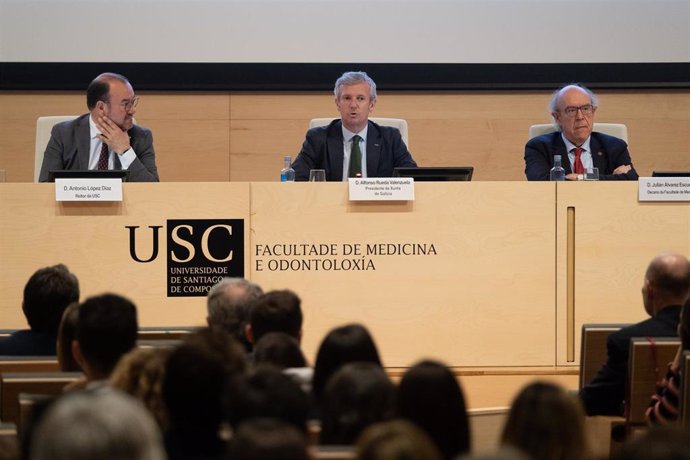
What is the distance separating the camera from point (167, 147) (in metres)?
8.72

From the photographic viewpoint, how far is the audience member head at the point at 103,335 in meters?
3.26

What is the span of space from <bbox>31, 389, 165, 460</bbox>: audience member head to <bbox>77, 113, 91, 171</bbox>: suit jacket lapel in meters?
4.84

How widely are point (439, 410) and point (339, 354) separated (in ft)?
1.89

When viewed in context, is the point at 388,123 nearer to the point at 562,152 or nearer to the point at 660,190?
the point at 562,152

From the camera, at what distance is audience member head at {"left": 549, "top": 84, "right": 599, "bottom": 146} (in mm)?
6848

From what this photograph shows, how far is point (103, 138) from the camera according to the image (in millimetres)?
6527

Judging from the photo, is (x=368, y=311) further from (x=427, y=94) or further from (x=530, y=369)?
(x=427, y=94)

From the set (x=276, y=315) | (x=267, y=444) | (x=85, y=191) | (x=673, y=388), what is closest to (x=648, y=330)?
(x=673, y=388)

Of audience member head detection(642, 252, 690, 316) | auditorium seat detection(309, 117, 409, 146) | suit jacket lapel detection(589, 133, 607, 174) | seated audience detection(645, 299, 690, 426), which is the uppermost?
auditorium seat detection(309, 117, 409, 146)

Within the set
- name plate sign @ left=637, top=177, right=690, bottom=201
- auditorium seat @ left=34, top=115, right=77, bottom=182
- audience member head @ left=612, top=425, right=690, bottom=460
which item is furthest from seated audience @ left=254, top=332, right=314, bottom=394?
auditorium seat @ left=34, top=115, right=77, bottom=182

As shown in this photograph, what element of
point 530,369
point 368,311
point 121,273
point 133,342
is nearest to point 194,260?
point 121,273

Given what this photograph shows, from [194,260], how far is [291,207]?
1.70 feet

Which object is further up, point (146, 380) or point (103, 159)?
point (103, 159)

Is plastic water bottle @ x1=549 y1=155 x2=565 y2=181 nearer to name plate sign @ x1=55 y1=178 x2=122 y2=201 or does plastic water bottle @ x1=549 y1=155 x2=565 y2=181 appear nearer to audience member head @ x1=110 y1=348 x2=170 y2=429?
name plate sign @ x1=55 y1=178 x2=122 y2=201
